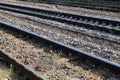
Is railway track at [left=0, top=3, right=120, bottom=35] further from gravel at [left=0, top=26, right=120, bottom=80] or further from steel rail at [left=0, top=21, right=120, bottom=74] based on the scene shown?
gravel at [left=0, top=26, right=120, bottom=80]

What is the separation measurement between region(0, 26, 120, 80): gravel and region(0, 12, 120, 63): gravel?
0.81 meters

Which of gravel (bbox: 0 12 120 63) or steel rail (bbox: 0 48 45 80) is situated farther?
gravel (bbox: 0 12 120 63)

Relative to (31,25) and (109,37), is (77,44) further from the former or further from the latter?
(31,25)

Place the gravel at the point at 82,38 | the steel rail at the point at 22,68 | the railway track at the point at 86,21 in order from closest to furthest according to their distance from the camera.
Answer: the steel rail at the point at 22,68 < the gravel at the point at 82,38 < the railway track at the point at 86,21

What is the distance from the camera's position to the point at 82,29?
1186cm

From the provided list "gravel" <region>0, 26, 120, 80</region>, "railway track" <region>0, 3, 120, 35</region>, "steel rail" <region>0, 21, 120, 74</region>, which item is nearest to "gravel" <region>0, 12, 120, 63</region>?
"railway track" <region>0, 3, 120, 35</region>

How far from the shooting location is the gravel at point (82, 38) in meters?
8.32

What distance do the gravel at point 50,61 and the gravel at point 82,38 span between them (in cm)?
81

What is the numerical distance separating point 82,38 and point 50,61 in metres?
2.92

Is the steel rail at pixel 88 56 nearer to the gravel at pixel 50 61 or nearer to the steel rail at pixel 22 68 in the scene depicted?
the gravel at pixel 50 61

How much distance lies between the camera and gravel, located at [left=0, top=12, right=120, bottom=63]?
8.32m

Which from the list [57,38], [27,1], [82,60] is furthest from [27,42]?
[27,1]

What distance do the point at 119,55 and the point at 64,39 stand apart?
8.05 ft

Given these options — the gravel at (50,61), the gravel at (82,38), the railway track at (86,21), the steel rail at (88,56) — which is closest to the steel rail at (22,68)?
the gravel at (50,61)
